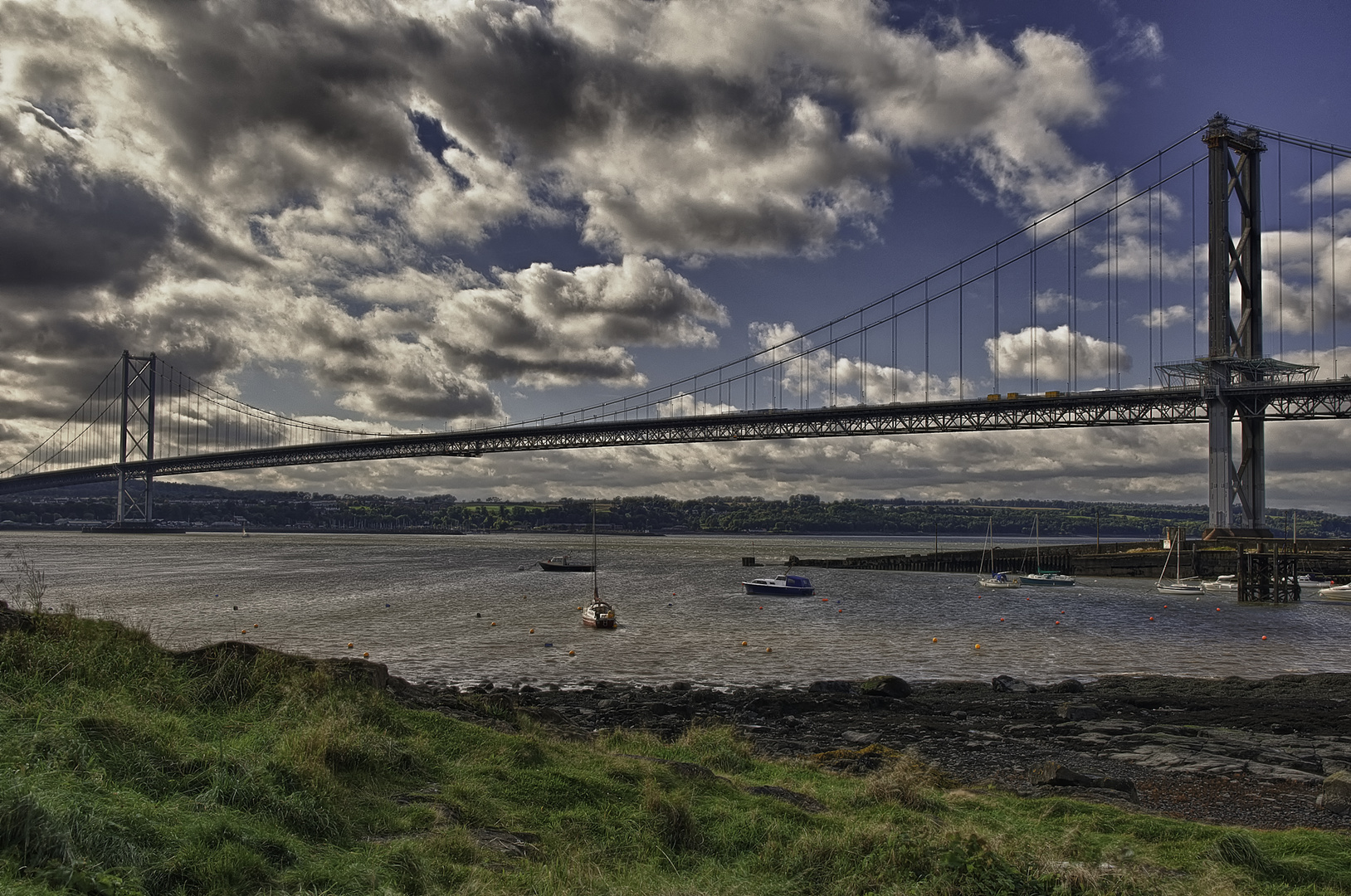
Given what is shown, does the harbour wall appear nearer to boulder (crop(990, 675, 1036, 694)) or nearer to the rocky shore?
boulder (crop(990, 675, 1036, 694))

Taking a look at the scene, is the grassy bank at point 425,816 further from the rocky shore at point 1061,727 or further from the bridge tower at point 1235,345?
the bridge tower at point 1235,345

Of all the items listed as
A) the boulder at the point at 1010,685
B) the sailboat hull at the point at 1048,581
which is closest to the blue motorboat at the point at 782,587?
the sailboat hull at the point at 1048,581

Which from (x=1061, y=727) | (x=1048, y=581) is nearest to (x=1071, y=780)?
(x=1061, y=727)

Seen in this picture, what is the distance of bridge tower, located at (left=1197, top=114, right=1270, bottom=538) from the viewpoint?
58688mm

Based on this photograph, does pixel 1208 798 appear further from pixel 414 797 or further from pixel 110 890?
pixel 110 890

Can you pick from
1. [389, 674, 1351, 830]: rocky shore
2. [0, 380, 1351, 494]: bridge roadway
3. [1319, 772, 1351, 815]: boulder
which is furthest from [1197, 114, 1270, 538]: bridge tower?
[1319, 772, 1351, 815]: boulder

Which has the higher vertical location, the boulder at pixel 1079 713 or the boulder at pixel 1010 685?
the boulder at pixel 1079 713

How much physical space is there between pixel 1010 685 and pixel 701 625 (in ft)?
54.2

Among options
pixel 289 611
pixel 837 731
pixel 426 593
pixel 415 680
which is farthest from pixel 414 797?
pixel 426 593

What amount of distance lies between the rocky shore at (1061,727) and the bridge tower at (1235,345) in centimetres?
4379

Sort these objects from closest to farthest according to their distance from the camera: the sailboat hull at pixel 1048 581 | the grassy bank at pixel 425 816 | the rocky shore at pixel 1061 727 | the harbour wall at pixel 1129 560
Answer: the grassy bank at pixel 425 816, the rocky shore at pixel 1061 727, the harbour wall at pixel 1129 560, the sailboat hull at pixel 1048 581

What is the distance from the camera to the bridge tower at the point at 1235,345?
5869 centimetres

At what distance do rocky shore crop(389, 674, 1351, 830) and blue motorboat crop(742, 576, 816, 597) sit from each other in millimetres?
28222

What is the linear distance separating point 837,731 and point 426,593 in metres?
38.3
